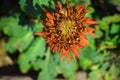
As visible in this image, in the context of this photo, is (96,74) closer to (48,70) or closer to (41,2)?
(48,70)

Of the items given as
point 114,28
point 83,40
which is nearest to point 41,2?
point 83,40

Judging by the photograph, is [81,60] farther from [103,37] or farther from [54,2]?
[54,2]

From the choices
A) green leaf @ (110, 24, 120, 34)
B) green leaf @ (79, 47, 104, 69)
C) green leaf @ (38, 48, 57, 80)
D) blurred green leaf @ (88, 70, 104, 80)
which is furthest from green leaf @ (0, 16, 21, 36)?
green leaf @ (110, 24, 120, 34)

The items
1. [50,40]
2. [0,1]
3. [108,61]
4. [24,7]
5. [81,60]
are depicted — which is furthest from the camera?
[0,1]

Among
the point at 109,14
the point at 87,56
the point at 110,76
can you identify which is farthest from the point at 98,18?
the point at 110,76

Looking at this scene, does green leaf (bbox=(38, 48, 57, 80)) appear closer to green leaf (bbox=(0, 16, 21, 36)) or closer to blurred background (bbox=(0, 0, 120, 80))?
blurred background (bbox=(0, 0, 120, 80))
